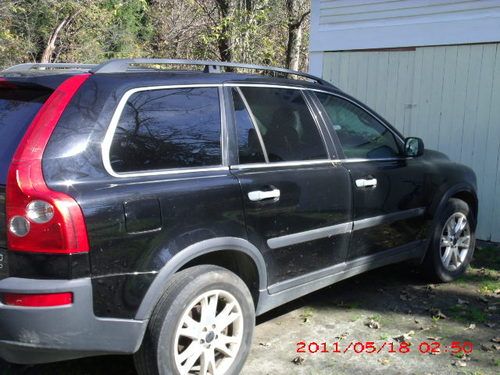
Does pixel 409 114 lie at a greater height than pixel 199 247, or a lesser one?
greater

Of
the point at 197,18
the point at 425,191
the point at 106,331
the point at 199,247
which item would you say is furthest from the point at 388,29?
the point at 197,18

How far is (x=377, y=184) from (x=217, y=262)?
1.59 meters

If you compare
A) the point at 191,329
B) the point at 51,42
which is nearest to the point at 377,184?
the point at 191,329

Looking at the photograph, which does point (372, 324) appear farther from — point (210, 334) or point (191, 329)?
point (191, 329)

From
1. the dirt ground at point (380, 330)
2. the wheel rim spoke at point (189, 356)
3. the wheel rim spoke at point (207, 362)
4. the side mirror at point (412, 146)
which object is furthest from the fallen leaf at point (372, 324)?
the wheel rim spoke at point (189, 356)

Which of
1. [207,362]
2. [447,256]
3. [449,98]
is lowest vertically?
[207,362]

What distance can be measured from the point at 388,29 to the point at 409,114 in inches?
43.8

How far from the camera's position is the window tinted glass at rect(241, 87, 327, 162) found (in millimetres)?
3652

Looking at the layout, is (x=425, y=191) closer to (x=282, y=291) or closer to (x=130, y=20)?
(x=282, y=291)

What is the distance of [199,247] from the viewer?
9.87 ft

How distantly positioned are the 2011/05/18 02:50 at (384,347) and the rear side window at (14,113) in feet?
7.35

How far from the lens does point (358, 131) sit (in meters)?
4.46

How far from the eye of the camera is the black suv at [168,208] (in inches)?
101

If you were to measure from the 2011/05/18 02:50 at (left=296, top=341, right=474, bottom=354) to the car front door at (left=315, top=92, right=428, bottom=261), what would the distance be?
62 cm
